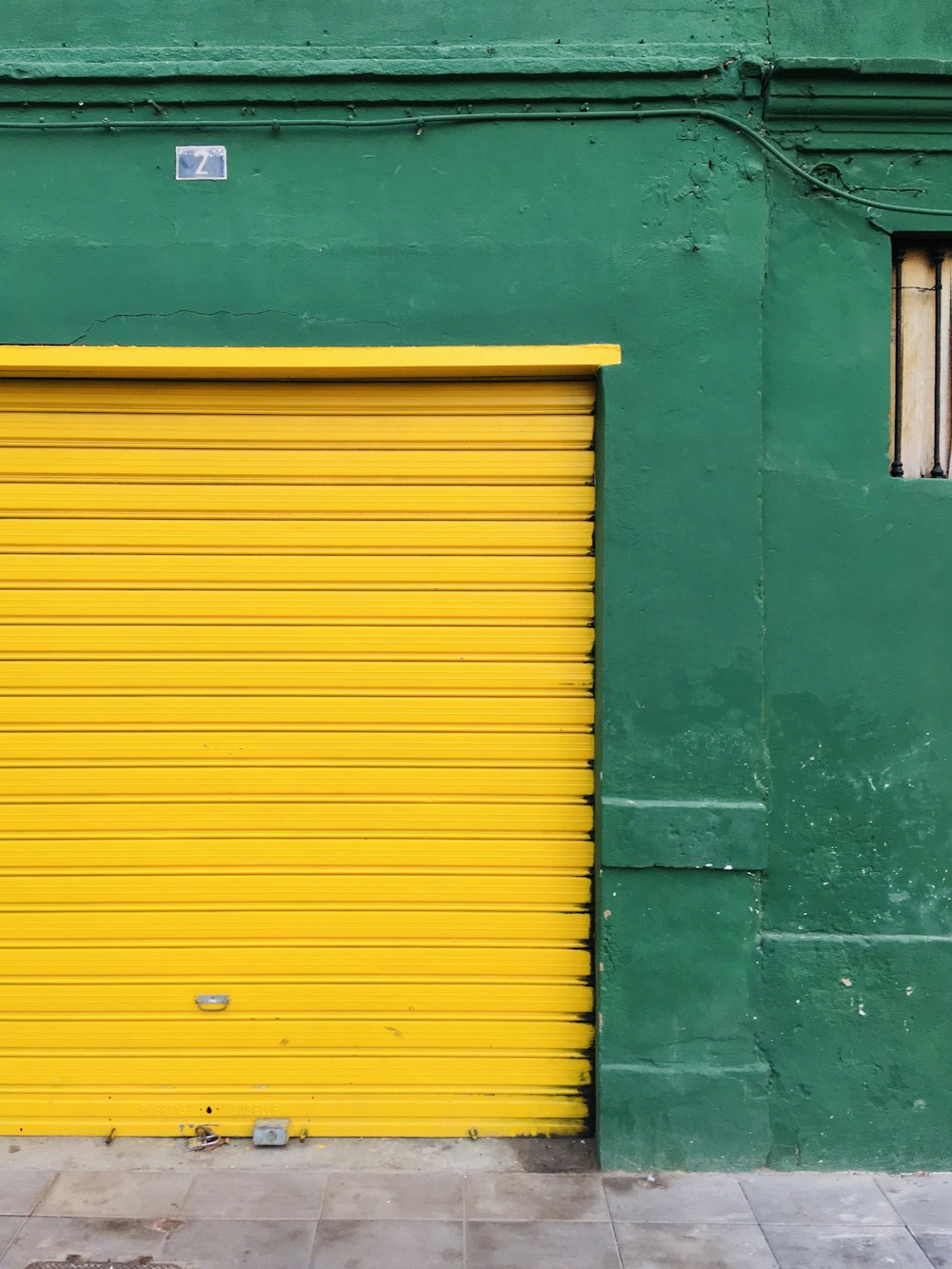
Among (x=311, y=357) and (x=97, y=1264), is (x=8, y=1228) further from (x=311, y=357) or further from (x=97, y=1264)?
(x=311, y=357)

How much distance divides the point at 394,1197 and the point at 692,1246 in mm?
1179

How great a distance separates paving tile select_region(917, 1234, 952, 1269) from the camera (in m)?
3.63

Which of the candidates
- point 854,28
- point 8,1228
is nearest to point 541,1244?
point 8,1228

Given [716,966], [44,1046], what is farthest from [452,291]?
[44,1046]

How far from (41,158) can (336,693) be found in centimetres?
262

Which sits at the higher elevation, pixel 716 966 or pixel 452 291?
pixel 452 291

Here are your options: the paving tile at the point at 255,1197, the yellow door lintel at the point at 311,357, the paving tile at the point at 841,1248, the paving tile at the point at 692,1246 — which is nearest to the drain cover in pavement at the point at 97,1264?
the paving tile at the point at 255,1197

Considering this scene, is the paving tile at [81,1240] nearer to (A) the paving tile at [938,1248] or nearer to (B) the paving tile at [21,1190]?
(B) the paving tile at [21,1190]

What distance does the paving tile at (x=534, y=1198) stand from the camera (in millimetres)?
3926

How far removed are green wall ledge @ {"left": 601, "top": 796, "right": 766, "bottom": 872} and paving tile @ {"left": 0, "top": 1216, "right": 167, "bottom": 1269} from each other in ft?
7.54

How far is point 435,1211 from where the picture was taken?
3941 millimetres

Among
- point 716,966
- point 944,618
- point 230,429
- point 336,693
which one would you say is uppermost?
point 230,429

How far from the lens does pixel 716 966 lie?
14.0ft

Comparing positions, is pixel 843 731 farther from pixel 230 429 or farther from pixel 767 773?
pixel 230 429
